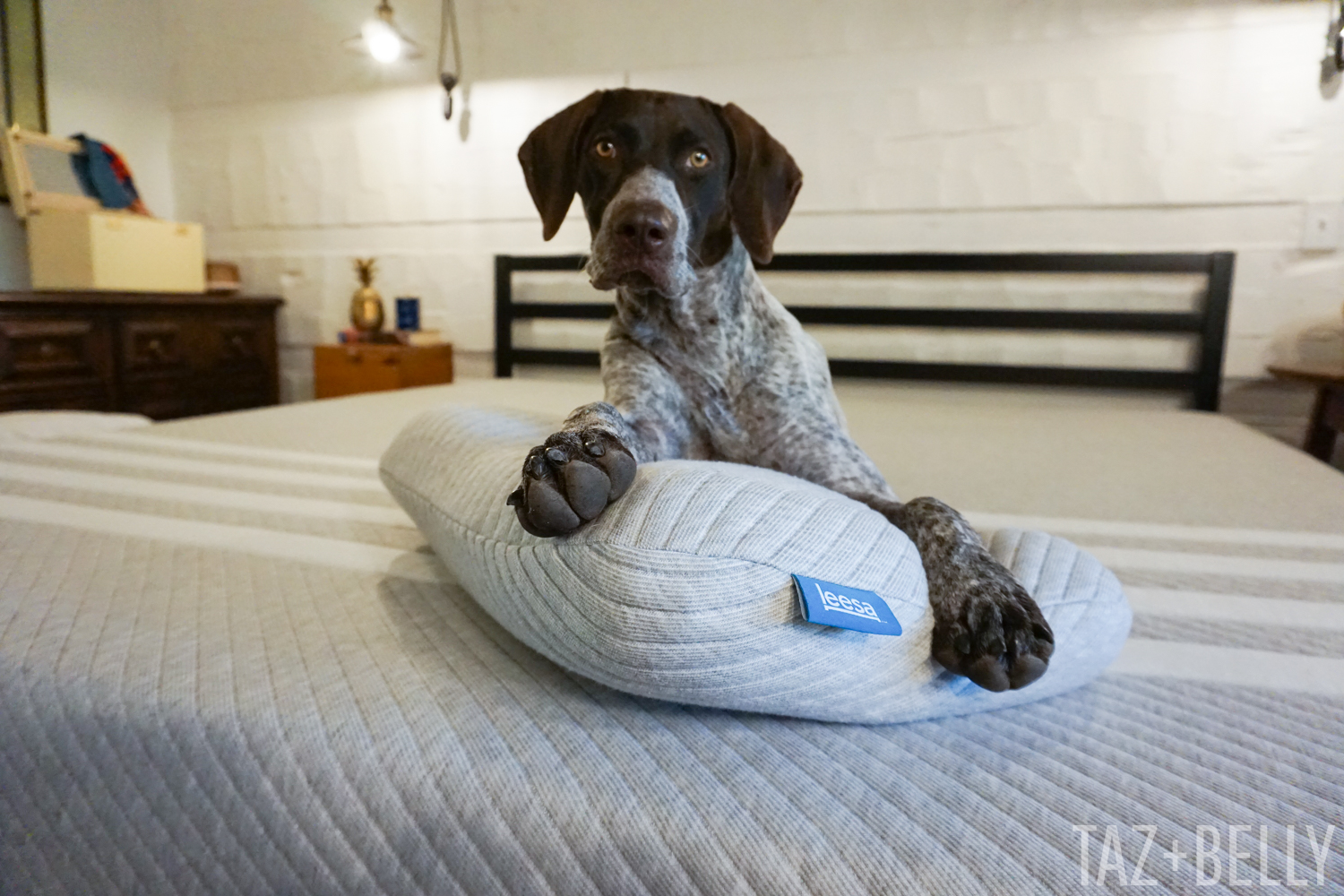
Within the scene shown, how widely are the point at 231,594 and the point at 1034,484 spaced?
159cm

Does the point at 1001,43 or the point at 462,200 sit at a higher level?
the point at 1001,43

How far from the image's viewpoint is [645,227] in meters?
1.08

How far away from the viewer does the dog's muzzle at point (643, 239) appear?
109 cm

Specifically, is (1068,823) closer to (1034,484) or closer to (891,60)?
(1034,484)

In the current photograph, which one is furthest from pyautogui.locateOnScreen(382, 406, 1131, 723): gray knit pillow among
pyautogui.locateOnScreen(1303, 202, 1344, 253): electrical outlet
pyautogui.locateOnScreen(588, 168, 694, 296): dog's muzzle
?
pyautogui.locateOnScreen(1303, 202, 1344, 253): electrical outlet

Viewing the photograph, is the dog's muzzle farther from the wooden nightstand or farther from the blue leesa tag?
the wooden nightstand

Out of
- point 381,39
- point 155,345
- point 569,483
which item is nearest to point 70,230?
point 155,345

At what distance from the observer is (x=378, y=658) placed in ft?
2.59

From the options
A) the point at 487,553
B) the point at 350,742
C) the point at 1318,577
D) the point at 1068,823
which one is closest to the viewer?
the point at 1068,823

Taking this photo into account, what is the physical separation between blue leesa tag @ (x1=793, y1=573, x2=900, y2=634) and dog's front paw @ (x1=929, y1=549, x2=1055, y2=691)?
74 mm

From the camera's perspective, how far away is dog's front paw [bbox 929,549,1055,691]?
69cm

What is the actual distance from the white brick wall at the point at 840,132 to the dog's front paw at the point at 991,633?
9.87 feet

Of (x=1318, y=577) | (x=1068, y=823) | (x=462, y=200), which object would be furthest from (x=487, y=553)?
(x=462, y=200)

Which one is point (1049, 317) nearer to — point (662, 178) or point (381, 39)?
point (662, 178)
